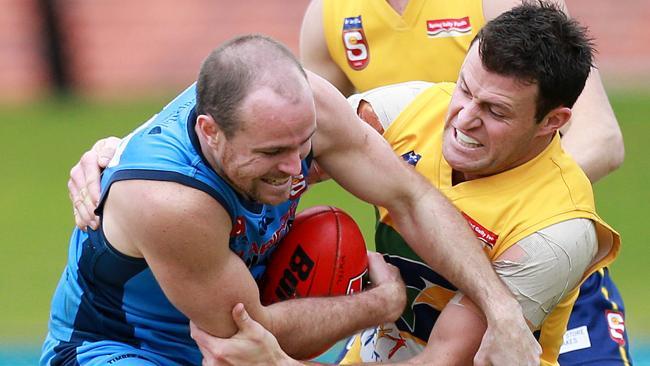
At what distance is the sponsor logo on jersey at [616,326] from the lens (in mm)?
6273

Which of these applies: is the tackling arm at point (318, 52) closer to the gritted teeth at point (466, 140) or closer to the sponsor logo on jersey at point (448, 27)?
the sponsor logo on jersey at point (448, 27)

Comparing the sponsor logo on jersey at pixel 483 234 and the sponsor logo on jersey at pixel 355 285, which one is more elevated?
the sponsor logo on jersey at pixel 483 234

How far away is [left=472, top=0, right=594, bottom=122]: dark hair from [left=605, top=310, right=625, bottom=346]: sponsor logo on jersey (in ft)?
4.66

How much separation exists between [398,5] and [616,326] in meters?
1.89

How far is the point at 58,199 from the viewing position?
41.3 ft

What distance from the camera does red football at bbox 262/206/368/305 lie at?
5.34m

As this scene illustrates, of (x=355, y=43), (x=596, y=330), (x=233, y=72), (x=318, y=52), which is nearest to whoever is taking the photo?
(x=233, y=72)

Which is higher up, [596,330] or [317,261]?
[317,261]

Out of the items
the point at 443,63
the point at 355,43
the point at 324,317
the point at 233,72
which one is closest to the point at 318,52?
the point at 355,43

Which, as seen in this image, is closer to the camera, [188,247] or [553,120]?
[188,247]

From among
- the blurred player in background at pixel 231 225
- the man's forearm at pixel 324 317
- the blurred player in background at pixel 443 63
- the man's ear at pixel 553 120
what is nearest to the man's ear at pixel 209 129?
the blurred player in background at pixel 231 225

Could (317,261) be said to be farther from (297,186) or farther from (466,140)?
(466,140)

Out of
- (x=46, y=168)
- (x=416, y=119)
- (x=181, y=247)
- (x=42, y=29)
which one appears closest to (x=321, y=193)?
(x=46, y=168)

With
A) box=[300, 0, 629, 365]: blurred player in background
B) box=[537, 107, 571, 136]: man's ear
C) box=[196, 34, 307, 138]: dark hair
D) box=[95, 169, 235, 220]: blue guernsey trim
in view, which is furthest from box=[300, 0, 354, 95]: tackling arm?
box=[95, 169, 235, 220]: blue guernsey trim
